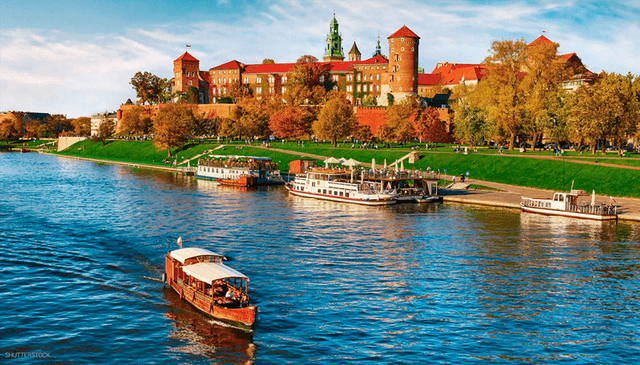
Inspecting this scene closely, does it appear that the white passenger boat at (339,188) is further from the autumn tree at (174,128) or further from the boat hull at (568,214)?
the autumn tree at (174,128)

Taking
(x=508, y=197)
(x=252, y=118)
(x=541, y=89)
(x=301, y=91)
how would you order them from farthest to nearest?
(x=301, y=91) < (x=252, y=118) < (x=541, y=89) < (x=508, y=197)

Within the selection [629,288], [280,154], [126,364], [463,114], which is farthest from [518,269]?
[280,154]

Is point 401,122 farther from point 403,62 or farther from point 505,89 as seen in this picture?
point 403,62

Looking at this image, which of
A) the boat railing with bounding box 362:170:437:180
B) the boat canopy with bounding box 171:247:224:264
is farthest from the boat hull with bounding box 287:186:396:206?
the boat canopy with bounding box 171:247:224:264

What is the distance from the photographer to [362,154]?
389ft

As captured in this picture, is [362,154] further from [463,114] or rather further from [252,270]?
[252,270]

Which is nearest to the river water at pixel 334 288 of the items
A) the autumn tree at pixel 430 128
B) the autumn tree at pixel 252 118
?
the autumn tree at pixel 430 128

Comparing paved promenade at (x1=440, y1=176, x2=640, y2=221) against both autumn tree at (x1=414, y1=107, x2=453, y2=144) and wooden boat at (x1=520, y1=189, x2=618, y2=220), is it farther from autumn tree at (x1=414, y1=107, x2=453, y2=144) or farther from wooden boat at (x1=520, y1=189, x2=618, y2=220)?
autumn tree at (x1=414, y1=107, x2=453, y2=144)

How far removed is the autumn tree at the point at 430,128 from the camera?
13125 centimetres

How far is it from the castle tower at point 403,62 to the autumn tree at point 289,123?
34.5 metres

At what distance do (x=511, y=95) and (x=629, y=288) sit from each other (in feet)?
241

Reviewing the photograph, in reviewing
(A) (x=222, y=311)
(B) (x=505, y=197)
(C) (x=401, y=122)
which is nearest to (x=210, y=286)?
(A) (x=222, y=311)

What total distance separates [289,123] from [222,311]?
4703 inches

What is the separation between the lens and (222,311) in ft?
108
